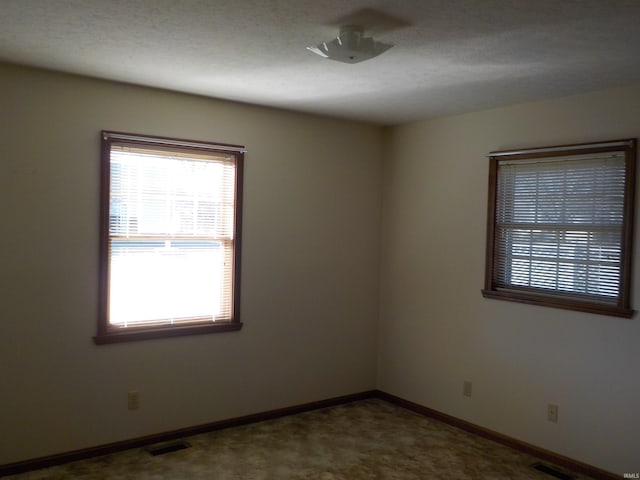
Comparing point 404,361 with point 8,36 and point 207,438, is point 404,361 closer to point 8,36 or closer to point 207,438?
point 207,438

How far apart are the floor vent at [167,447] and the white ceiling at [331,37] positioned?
8.11ft

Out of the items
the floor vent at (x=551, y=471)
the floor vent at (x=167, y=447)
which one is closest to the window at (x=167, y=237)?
the floor vent at (x=167, y=447)

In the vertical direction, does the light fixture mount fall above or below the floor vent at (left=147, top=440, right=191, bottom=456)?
above

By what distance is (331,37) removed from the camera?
8.76 ft

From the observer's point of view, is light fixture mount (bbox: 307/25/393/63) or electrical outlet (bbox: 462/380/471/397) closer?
light fixture mount (bbox: 307/25/393/63)

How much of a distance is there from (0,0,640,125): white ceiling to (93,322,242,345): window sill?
1.68 meters

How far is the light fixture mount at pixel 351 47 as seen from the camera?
2545 millimetres

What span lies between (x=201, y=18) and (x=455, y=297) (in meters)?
2.97

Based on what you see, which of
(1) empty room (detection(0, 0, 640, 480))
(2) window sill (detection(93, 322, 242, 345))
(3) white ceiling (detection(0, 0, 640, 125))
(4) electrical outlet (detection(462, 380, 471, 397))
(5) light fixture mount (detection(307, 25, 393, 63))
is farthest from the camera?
(4) electrical outlet (detection(462, 380, 471, 397))

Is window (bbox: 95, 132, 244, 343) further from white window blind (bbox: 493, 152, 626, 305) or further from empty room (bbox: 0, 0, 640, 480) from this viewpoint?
white window blind (bbox: 493, 152, 626, 305)

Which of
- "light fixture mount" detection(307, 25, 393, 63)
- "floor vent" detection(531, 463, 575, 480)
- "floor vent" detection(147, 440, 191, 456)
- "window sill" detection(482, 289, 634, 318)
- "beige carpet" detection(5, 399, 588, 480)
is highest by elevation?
"light fixture mount" detection(307, 25, 393, 63)

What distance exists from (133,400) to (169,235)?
116 centimetres

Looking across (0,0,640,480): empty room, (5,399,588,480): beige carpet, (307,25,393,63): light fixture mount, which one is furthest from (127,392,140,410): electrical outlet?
(307,25,393,63): light fixture mount

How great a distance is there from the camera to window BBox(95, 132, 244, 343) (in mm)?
3678
